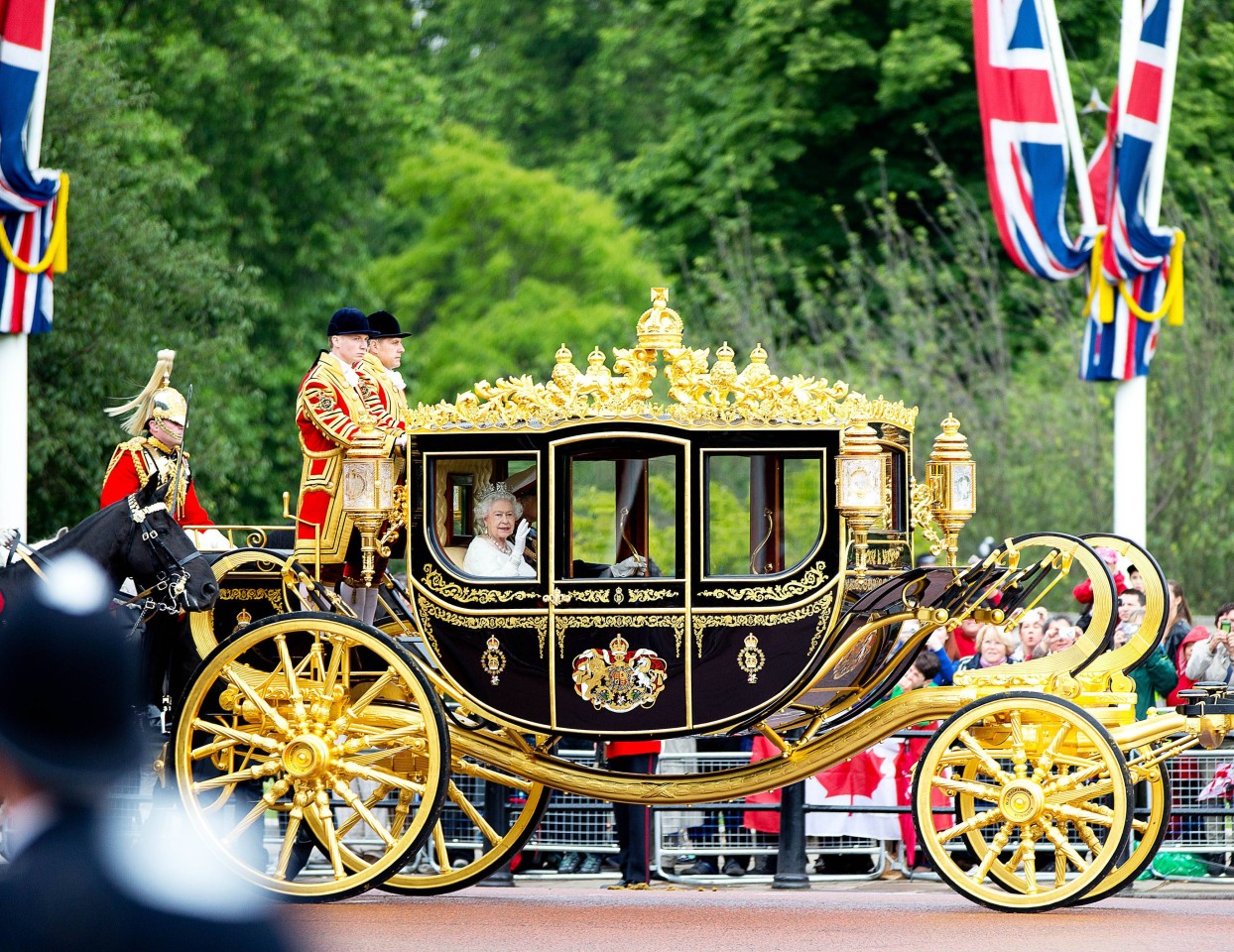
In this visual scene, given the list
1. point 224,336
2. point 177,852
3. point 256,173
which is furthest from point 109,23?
point 177,852

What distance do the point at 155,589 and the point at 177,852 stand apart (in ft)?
21.7

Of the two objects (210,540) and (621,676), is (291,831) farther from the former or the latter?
(210,540)

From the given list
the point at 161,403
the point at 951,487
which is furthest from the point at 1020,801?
the point at 161,403

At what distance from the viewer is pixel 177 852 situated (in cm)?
278

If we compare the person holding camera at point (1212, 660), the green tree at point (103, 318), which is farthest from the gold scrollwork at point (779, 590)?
the green tree at point (103, 318)

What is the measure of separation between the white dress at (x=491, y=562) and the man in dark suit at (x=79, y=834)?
6.21 m

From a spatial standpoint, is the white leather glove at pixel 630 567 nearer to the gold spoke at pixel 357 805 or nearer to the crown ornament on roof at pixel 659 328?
the crown ornament on roof at pixel 659 328

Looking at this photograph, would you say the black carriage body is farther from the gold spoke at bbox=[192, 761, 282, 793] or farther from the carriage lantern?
the gold spoke at bbox=[192, 761, 282, 793]

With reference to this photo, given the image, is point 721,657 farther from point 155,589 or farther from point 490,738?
point 155,589

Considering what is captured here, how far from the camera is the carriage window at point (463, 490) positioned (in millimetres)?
9039

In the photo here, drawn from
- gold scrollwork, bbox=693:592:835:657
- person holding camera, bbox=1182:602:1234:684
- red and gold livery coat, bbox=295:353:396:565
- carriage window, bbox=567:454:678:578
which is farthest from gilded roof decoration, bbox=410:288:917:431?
person holding camera, bbox=1182:602:1234:684

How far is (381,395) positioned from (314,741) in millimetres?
1702

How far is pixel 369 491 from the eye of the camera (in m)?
8.95

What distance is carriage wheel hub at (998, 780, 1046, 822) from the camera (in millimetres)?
8398
